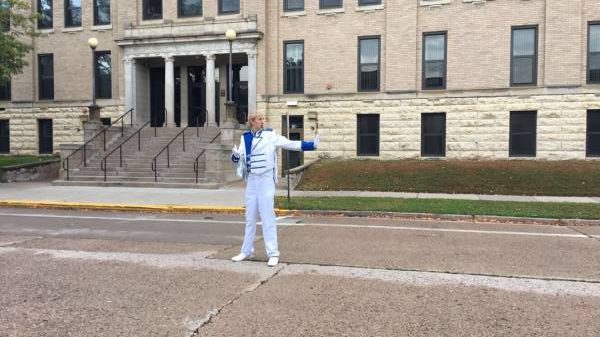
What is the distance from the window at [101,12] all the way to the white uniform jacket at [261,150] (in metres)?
22.3

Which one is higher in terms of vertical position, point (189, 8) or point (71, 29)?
point (189, 8)

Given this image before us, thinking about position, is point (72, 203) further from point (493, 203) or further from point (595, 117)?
point (595, 117)

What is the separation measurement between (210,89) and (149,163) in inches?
205

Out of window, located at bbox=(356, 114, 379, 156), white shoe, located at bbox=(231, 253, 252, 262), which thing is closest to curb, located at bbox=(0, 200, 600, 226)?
white shoe, located at bbox=(231, 253, 252, 262)

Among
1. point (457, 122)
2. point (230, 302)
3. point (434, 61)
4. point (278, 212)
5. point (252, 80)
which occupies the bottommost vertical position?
point (278, 212)

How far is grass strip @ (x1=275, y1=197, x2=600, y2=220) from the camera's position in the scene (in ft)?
38.9

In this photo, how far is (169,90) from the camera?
79.7 ft

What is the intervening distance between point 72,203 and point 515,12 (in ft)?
58.5

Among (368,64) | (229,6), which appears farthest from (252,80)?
(368,64)

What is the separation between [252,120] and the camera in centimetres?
689

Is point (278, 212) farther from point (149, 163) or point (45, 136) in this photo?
point (45, 136)

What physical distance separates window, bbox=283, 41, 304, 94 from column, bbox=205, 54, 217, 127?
10.6 ft

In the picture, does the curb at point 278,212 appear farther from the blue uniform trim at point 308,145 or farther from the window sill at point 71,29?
the window sill at point 71,29

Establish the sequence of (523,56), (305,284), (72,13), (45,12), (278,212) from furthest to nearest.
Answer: (45,12)
(72,13)
(523,56)
(278,212)
(305,284)
